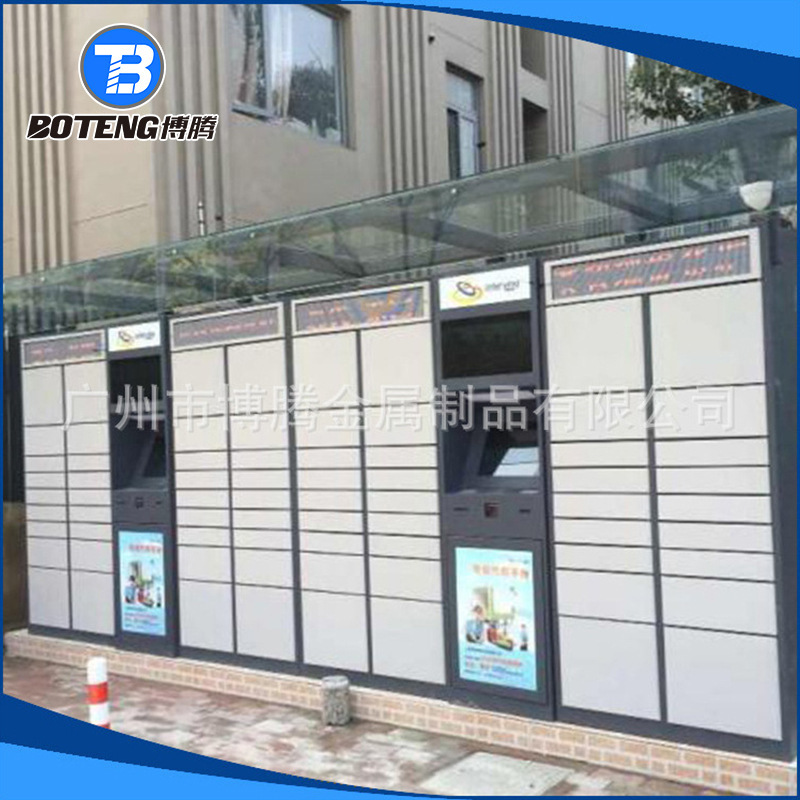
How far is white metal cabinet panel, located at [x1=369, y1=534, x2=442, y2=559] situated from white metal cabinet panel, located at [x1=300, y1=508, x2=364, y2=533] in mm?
136

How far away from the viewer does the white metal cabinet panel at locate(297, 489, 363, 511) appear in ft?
19.2

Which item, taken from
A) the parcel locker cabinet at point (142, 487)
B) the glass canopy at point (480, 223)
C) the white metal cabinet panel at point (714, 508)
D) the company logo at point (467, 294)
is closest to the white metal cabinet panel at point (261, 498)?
the parcel locker cabinet at point (142, 487)

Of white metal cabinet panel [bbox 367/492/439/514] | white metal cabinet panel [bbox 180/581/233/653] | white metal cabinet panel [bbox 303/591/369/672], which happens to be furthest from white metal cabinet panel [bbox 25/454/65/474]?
white metal cabinet panel [bbox 367/492/439/514]

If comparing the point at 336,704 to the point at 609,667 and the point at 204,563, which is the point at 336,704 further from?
the point at 609,667

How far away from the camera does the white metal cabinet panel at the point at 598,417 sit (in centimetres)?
471

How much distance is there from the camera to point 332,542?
19.6 feet

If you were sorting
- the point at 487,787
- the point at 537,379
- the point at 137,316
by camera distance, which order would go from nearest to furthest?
the point at 487,787 → the point at 537,379 → the point at 137,316

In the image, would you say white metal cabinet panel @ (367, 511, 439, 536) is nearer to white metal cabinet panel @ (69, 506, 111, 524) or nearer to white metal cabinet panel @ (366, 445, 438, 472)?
white metal cabinet panel @ (366, 445, 438, 472)

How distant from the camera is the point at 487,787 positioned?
463cm

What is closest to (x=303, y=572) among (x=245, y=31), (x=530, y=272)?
(x=530, y=272)

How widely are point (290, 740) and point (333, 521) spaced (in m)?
1.30

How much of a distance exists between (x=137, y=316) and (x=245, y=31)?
3.28m

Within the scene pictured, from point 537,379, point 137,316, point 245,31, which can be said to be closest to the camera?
point 537,379

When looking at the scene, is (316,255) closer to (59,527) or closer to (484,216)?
(484,216)
